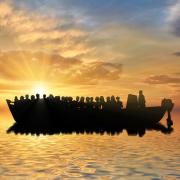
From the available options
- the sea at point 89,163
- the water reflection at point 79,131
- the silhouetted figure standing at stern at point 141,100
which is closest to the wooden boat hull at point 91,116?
the silhouetted figure standing at stern at point 141,100

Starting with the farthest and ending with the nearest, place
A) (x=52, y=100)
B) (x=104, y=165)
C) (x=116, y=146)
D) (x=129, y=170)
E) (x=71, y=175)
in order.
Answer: (x=52, y=100), (x=116, y=146), (x=104, y=165), (x=129, y=170), (x=71, y=175)

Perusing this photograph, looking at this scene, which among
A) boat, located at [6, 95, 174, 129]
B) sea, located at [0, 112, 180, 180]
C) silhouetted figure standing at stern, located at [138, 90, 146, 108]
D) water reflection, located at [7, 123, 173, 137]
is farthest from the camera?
silhouetted figure standing at stern, located at [138, 90, 146, 108]

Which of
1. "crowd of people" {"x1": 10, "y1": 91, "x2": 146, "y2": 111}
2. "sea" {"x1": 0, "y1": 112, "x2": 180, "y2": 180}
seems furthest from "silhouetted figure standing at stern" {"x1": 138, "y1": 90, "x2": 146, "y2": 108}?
"sea" {"x1": 0, "y1": 112, "x2": 180, "y2": 180}

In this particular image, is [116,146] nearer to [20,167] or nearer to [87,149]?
[87,149]

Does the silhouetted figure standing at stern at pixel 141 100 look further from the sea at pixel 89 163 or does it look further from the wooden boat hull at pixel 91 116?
the sea at pixel 89 163

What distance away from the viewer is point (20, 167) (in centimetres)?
1719

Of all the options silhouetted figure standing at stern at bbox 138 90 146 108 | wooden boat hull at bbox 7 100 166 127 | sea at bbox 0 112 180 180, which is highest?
silhouetted figure standing at stern at bbox 138 90 146 108

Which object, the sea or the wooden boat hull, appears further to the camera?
the wooden boat hull

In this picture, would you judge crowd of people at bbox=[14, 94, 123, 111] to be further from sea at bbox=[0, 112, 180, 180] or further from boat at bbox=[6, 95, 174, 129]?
sea at bbox=[0, 112, 180, 180]

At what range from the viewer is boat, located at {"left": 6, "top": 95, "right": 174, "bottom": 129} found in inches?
1844

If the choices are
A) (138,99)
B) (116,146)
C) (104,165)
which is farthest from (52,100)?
(104,165)

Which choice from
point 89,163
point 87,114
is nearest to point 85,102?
point 87,114

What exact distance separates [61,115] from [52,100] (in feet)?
6.53

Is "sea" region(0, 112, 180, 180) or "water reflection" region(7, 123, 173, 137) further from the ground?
"water reflection" region(7, 123, 173, 137)
